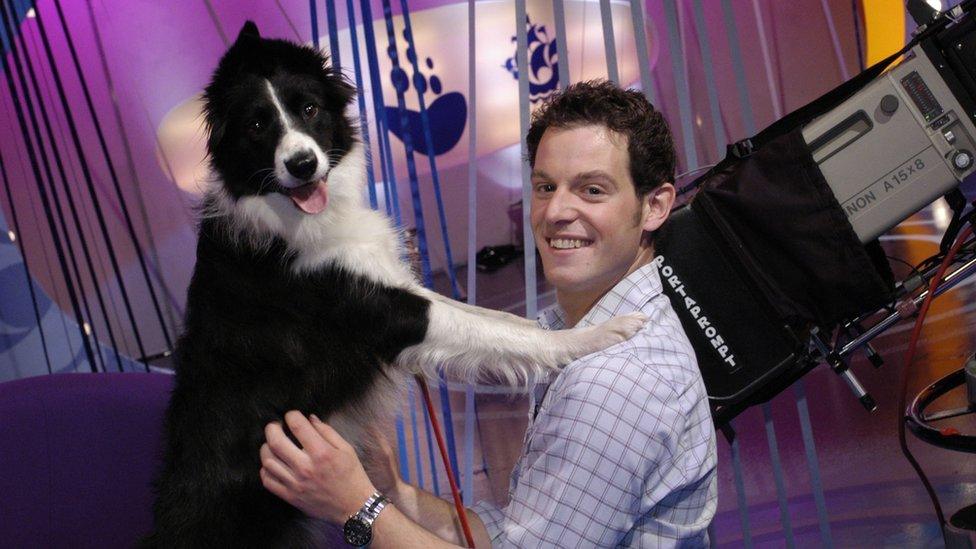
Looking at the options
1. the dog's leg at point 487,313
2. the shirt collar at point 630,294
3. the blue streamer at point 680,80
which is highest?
the blue streamer at point 680,80

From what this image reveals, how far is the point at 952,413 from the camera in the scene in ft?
4.69

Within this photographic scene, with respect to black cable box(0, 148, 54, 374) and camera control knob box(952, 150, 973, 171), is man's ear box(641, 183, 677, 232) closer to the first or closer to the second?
camera control knob box(952, 150, 973, 171)

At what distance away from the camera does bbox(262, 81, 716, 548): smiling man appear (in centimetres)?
112

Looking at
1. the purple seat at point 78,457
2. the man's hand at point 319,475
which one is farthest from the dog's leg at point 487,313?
the purple seat at point 78,457

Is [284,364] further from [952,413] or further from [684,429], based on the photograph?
[952,413]

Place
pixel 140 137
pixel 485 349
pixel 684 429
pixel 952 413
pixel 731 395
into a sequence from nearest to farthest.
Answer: pixel 684 429
pixel 952 413
pixel 485 349
pixel 731 395
pixel 140 137

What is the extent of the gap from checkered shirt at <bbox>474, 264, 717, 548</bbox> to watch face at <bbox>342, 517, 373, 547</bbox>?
0.67 ft

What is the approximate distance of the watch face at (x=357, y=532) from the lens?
1.23 meters

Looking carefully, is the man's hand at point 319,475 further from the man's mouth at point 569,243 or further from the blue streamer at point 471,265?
the blue streamer at point 471,265

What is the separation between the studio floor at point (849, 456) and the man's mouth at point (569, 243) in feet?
2.63

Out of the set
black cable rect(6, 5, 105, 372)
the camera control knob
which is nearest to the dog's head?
the camera control knob

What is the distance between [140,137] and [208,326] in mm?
1896

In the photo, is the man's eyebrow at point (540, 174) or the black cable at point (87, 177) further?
the black cable at point (87, 177)

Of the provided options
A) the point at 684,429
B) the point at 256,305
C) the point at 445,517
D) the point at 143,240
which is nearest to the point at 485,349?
the point at 445,517
